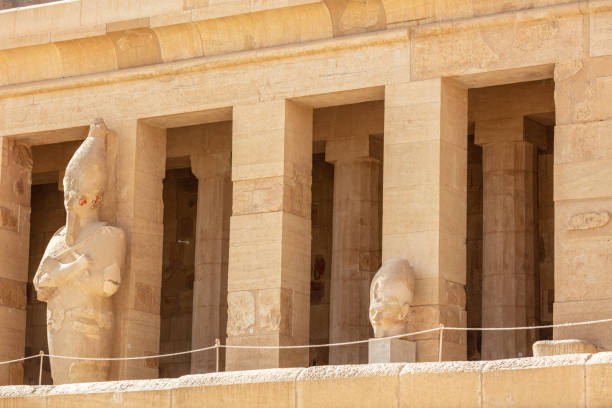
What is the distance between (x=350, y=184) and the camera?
71.1ft

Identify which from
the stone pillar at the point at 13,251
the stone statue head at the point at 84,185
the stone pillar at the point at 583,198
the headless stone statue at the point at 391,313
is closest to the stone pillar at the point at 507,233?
the stone pillar at the point at 583,198

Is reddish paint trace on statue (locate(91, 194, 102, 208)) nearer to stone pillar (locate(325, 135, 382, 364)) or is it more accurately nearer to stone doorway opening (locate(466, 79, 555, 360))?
stone pillar (locate(325, 135, 382, 364))

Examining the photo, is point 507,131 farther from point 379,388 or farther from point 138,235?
point 379,388

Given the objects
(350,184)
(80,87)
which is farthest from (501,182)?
(80,87)

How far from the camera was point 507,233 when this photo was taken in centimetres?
2077

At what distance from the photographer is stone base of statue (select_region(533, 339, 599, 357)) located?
1597 cm

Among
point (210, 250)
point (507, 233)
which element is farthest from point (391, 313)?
point (210, 250)

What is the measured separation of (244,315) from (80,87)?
3.77 metres

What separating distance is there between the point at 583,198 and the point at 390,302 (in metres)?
2.20

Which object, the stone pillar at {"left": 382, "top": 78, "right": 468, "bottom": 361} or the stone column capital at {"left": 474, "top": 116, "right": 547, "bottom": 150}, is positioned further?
the stone column capital at {"left": 474, "top": 116, "right": 547, "bottom": 150}

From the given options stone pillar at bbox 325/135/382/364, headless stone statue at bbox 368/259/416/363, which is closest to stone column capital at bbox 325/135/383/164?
stone pillar at bbox 325/135/382/364

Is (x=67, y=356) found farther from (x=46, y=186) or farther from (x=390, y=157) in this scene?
(x=46, y=186)

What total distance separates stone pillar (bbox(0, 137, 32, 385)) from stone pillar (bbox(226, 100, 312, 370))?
3.21 m

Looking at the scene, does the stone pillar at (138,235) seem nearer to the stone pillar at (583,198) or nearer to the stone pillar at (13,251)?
the stone pillar at (13,251)
